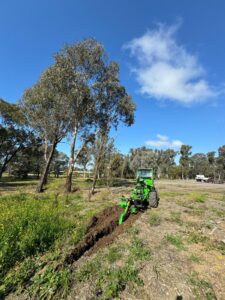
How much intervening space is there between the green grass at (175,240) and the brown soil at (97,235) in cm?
146

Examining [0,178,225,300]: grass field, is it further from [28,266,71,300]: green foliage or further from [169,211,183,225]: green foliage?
[169,211,183,225]: green foliage

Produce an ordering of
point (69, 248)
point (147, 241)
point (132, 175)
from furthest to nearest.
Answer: point (132, 175)
point (147, 241)
point (69, 248)

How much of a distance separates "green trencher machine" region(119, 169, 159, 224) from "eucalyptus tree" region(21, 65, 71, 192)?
10.2 metres

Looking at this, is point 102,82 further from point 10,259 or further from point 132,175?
point 132,175

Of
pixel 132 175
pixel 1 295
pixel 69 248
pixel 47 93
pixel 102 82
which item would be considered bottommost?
pixel 1 295

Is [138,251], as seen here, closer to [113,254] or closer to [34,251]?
[113,254]

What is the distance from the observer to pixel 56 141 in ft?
65.3

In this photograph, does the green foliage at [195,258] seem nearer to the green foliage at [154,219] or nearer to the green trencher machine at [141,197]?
the green foliage at [154,219]

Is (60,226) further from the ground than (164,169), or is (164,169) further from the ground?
(164,169)

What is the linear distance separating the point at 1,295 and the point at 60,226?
8.97ft

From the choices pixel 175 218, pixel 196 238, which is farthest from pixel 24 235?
pixel 175 218

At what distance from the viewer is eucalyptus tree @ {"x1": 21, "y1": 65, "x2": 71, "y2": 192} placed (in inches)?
660

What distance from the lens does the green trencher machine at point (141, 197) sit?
8375 millimetres

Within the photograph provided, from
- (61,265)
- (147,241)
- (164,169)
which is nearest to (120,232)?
(147,241)
